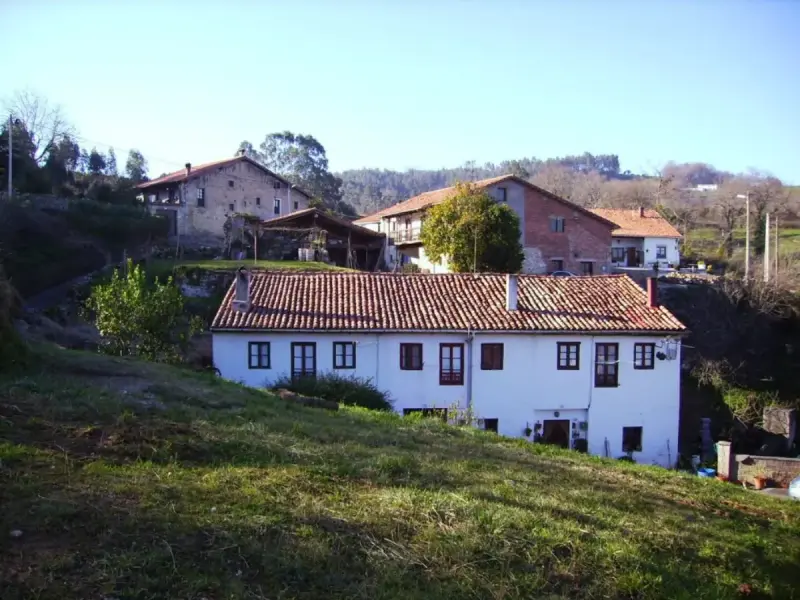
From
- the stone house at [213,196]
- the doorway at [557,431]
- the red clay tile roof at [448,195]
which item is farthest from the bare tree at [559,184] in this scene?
the doorway at [557,431]

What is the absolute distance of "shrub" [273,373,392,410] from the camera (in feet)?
61.6

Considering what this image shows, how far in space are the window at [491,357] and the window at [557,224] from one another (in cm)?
2194

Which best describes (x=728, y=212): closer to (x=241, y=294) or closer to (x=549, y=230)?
(x=549, y=230)

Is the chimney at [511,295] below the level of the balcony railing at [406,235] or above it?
below

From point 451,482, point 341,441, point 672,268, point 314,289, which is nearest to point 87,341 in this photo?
point 314,289

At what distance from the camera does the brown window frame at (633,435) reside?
22.5 meters

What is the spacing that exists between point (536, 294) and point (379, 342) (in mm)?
6382

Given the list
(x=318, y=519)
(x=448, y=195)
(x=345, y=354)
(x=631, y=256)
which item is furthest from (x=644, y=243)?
(x=318, y=519)

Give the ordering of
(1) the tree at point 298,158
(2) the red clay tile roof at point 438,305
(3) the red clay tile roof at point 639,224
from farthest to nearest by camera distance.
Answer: (1) the tree at point 298,158 → (3) the red clay tile roof at point 639,224 → (2) the red clay tile roof at point 438,305

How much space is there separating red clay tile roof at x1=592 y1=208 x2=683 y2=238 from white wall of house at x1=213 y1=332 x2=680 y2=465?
29284mm

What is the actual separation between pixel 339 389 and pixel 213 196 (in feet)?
105

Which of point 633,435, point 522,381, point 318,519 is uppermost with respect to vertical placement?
point 318,519

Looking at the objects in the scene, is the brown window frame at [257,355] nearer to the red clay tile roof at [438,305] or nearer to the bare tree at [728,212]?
the red clay tile roof at [438,305]

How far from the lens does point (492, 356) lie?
21.8 meters
